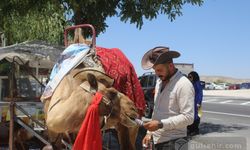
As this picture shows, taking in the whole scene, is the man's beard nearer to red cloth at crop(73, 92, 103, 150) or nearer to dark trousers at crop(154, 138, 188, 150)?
dark trousers at crop(154, 138, 188, 150)

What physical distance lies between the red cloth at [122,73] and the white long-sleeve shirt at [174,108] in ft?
2.08

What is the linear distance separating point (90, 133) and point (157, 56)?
39.4 inches

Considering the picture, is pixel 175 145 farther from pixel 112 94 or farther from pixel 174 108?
pixel 112 94

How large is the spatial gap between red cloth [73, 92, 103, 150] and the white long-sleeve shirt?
616 millimetres

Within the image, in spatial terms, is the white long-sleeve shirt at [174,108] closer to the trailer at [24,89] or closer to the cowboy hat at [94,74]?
the cowboy hat at [94,74]

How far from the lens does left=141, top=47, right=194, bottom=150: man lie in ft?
14.4

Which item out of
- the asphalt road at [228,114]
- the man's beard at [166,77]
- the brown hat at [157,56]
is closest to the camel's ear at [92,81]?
the brown hat at [157,56]

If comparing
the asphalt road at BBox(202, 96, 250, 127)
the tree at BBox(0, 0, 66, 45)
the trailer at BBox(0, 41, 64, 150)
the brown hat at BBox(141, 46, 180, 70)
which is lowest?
the asphalt road at BBox(202, 96, 250, 127)

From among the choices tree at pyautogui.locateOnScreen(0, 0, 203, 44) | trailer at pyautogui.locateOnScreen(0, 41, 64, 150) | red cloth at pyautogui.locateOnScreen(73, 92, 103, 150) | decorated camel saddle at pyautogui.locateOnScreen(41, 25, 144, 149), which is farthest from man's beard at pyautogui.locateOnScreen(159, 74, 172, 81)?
tree at pyautogui.locateOnScreen(0, 0, 203, 44)

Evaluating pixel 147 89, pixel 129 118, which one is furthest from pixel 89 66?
pixel 147 89

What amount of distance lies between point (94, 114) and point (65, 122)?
275 mm

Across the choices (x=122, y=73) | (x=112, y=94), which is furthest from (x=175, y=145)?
(x=122, y=73)

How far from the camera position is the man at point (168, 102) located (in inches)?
172

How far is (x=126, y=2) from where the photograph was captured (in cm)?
1212
